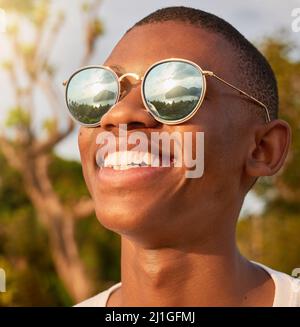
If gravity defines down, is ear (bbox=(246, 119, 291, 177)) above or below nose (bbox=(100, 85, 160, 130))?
below

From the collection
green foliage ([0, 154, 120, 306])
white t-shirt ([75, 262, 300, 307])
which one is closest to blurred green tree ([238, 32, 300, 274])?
green foliage ([0, 154, 120, 306])

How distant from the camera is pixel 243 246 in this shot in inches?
400

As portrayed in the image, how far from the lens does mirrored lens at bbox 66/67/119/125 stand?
214cm

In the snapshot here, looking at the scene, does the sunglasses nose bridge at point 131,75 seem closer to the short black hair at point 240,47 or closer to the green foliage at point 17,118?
the short black hair at point 240,47

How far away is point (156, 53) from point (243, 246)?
834 centimetres

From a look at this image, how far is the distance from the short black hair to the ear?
91 mm

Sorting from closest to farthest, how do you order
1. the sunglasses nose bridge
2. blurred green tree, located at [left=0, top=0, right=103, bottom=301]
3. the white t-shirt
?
1. the sunglasses nose bridge
2. the white t-shirt
3. blurred green tree, located at [left=0, top=0, right=103, bottom=301]

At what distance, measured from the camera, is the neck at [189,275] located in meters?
2.19

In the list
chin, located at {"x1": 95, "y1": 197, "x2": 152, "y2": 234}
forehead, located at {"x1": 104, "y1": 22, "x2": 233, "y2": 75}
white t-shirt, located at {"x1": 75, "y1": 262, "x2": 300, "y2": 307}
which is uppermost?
forehead, located at {"x1": 104, "y1": 22, "x2": 233, "y2": 75}

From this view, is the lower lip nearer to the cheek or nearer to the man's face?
the man's face

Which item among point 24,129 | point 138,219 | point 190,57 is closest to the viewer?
point 138,219
